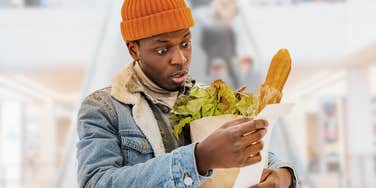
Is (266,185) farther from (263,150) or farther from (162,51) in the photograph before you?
(162,51)

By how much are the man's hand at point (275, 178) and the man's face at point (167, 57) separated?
8.9 inches

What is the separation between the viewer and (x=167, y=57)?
107cm

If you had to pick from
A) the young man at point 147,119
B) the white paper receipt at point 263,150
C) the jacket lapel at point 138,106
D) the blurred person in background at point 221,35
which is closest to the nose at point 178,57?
the young man at point 147,119

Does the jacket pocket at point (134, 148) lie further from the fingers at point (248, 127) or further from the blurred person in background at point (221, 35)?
the blurred person in background at point (221, 35)

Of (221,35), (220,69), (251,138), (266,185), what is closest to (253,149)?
(251,138)

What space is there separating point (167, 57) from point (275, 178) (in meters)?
0.29

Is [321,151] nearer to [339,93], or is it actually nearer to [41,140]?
[339,93]

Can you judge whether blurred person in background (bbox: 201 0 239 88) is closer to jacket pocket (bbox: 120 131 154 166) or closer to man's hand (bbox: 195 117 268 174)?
jacket pocket (bbox: 120 131 154 166)

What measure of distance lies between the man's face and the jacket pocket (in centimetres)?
12

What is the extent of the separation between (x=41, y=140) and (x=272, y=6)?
1050 centimetres

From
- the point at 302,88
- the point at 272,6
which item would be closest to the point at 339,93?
the point at 302,88

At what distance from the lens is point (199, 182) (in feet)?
3.03

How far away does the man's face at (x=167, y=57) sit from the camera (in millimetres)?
1061

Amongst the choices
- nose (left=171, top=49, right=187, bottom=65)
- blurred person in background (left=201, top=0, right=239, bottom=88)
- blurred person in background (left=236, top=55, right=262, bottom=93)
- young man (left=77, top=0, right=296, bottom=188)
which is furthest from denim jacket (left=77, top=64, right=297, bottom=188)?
blurred person in background (left=201, top=0, right=239, bottom=88)
